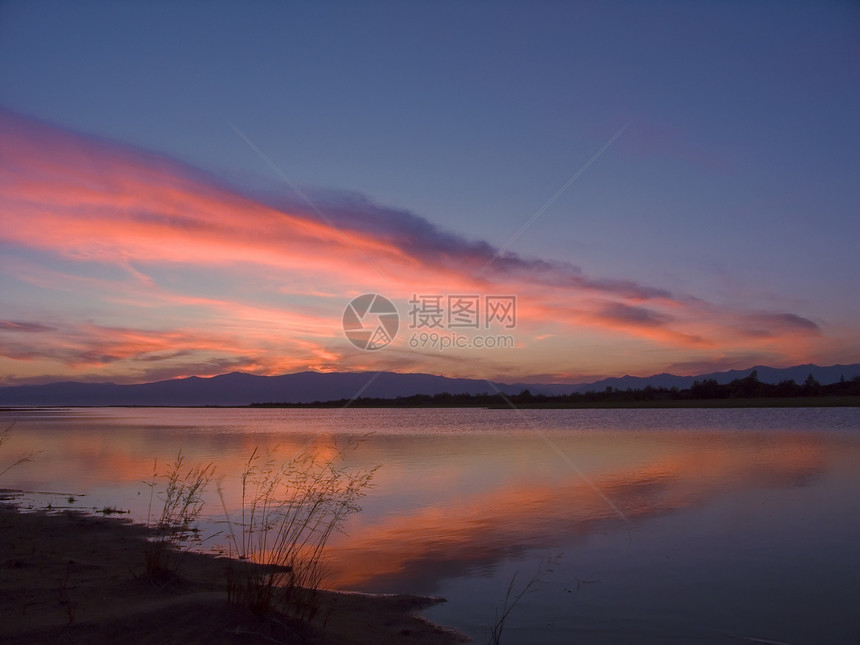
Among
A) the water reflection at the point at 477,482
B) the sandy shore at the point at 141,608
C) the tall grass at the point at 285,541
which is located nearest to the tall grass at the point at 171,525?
the sandy shore at the point at 141,608

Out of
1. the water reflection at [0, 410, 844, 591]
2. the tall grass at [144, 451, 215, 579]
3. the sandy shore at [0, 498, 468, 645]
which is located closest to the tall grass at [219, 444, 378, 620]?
the sandy shore at [0, 498, 468, 645]

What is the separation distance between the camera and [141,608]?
609 cm

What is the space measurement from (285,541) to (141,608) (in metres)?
4.73

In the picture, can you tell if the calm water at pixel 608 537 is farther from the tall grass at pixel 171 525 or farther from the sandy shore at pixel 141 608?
the sandy shore at pixel 141 608

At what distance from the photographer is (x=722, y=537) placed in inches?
424

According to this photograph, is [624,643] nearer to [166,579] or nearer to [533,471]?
[166,579]

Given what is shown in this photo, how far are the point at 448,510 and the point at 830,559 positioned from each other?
7.13 meters

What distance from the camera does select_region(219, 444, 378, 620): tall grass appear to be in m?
6.02

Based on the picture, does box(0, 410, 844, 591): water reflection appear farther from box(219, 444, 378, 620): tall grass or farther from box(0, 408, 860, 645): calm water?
box(219, 444, 378, 620): tall grass

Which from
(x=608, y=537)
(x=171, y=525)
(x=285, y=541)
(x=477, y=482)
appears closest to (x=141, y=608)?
(x=285, y=541)

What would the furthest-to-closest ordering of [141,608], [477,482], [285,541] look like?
[477,482] → [285,541] → [141,608]

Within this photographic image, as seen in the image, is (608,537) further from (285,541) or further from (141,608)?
(141,608)

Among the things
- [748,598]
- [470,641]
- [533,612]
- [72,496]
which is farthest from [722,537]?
[72,496]

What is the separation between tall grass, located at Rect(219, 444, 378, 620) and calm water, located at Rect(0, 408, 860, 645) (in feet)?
1.66
